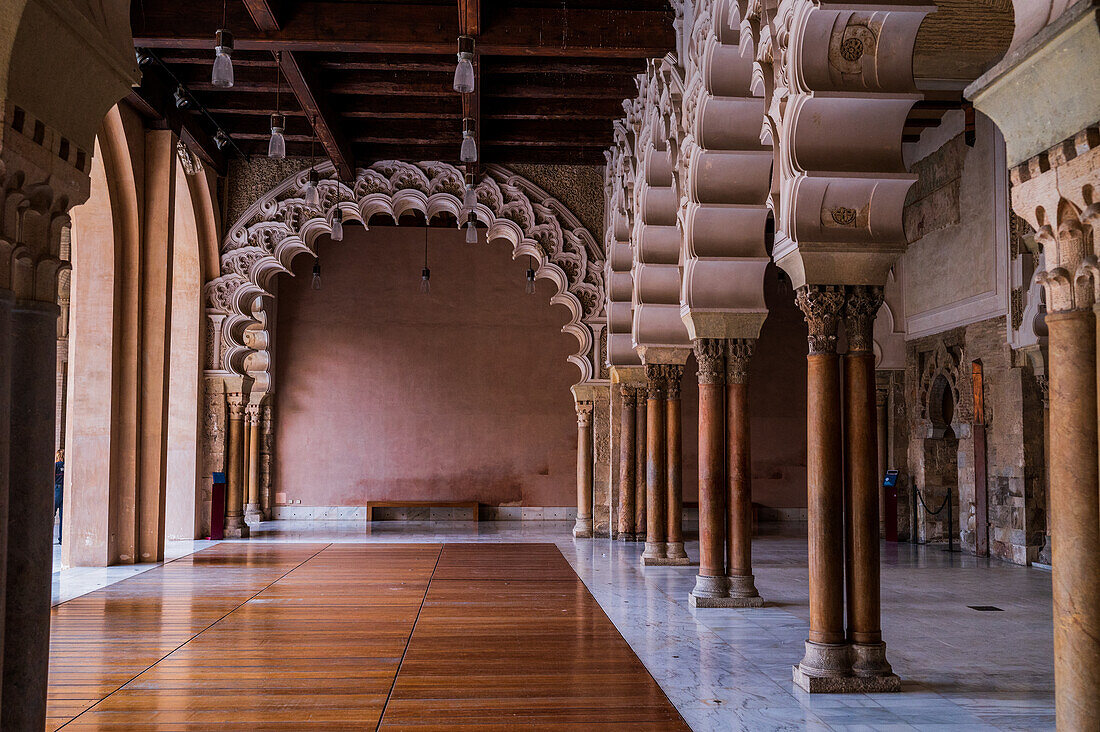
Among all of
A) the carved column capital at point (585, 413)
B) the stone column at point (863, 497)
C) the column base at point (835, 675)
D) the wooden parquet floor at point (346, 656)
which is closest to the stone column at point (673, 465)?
the wooden parquet floor at point (346, 656)

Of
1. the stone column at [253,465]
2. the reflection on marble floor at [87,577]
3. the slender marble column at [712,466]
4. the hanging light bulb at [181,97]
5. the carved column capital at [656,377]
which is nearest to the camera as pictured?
the slender marble column at [712,466]

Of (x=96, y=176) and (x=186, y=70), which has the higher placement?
Answer: (x=186, y=70)

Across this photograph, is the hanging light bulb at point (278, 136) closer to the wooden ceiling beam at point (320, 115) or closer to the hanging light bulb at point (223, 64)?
the wooden ceiling beam at point (320, 115)

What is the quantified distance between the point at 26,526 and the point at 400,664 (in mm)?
2784

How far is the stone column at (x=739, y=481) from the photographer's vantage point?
23.5 ft

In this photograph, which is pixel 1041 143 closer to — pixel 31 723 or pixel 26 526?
pixel 26 526

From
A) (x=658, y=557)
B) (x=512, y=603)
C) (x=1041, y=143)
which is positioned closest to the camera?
(x=1041, y=143)

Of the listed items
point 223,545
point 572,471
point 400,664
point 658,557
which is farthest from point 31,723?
point 572,471

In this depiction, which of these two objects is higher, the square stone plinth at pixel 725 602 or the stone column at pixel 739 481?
the stone column at pixel 739 481

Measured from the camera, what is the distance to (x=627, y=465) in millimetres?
11625

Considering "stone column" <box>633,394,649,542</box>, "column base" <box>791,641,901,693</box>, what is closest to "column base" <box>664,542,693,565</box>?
"stone column" <box>633,394,649,542</box>

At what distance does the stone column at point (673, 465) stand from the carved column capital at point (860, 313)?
4.26 meters

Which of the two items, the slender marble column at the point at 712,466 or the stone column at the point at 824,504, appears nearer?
the stone column at the point at 824,504

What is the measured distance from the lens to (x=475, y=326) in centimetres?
1691
